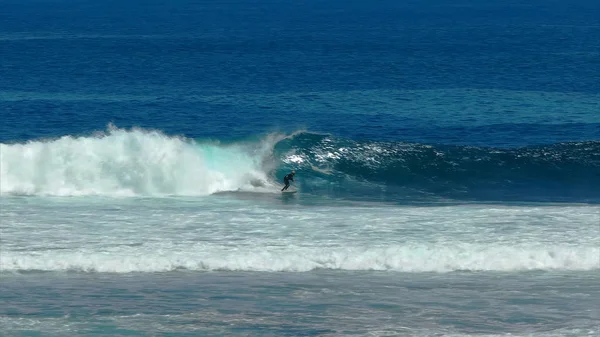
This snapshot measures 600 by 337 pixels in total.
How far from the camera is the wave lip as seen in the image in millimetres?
20672

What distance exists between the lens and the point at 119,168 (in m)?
30.1

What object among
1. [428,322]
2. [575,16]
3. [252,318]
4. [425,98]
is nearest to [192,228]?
[252,318]

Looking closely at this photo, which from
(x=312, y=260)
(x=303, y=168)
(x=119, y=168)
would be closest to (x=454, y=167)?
(x=303, y=168)

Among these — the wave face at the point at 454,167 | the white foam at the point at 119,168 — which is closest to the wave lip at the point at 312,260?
the white foam at the point at 119,168

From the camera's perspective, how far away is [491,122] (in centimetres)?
4122

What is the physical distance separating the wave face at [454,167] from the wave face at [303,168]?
0.03 m

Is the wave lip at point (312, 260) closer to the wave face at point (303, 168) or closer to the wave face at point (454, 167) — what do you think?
the wave face at point (303, 168)

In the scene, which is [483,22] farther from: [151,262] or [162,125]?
[151,262]

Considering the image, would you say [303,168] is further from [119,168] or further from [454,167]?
[119,168]

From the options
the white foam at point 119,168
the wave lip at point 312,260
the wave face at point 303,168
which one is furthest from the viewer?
the wave face at point 303,168

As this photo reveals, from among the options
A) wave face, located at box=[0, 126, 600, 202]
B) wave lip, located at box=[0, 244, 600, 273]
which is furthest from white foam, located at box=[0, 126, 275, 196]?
wave lip, located at box=[0, 244, 600, 273]

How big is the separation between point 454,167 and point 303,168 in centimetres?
504

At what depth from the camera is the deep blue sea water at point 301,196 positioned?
1795 centimetres

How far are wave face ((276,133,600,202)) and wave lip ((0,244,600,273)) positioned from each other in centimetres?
897
